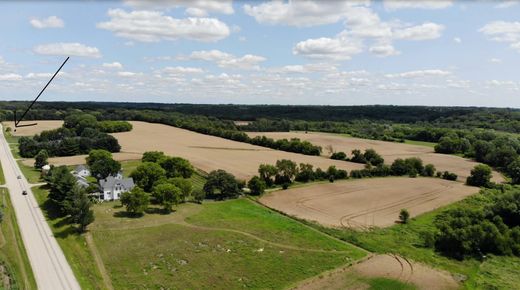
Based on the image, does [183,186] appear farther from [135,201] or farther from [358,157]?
[358,157]

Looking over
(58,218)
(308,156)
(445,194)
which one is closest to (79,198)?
(58,218)

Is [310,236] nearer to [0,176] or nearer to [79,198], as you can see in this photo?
[79,198]

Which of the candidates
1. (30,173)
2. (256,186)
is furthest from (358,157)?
(30,173)

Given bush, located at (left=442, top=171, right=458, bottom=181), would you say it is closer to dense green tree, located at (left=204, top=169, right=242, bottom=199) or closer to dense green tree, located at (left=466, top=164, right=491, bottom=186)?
dense green tree, located at (left=466, top=164, right=491, bottom=186)

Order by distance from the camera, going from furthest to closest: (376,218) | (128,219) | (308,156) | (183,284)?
(308,156)
(376,218)
(128,219)
(183,284)

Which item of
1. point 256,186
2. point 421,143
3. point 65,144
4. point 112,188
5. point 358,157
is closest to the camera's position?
point 112,188

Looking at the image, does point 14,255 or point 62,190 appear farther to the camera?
point 62,190
